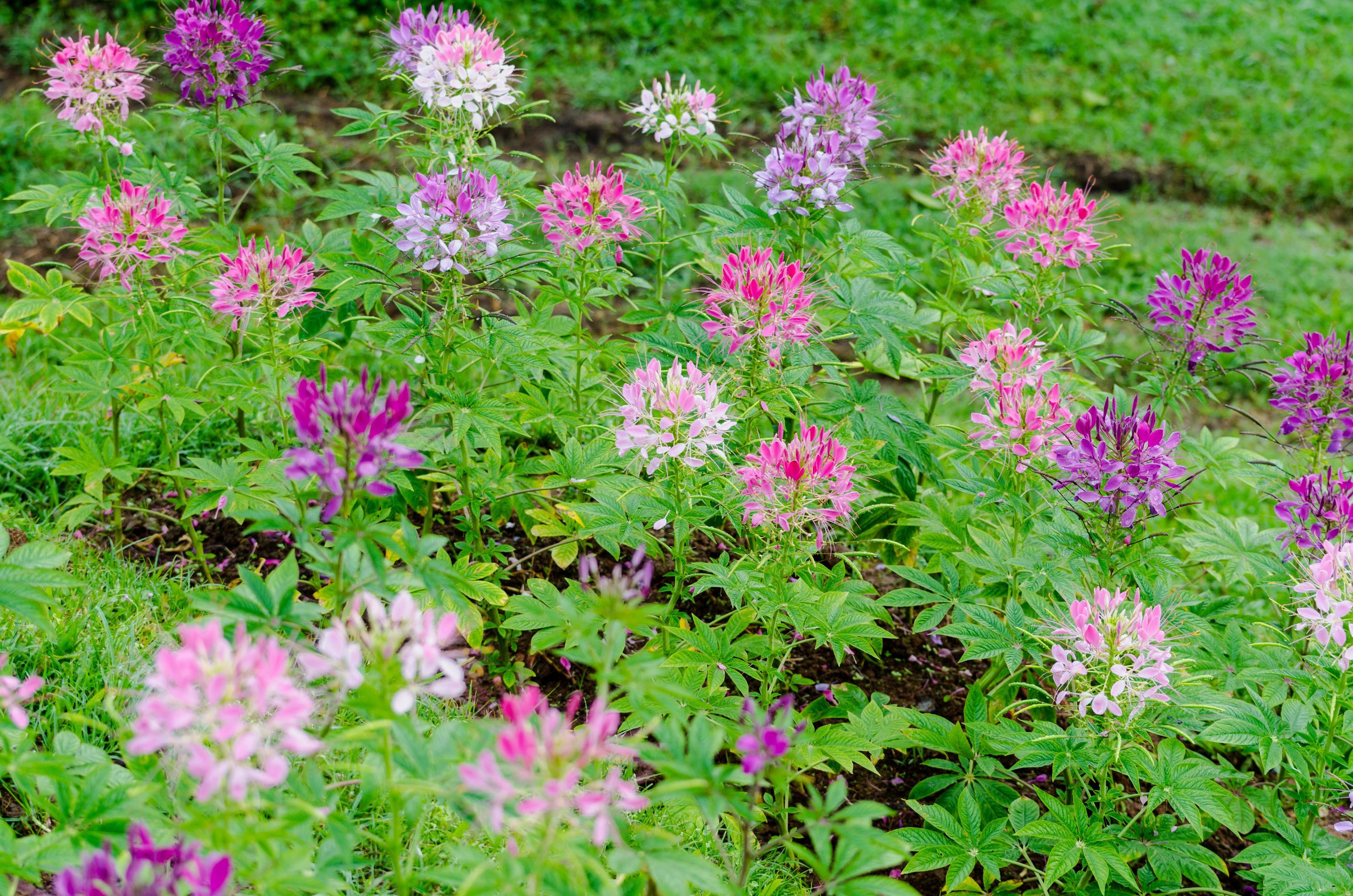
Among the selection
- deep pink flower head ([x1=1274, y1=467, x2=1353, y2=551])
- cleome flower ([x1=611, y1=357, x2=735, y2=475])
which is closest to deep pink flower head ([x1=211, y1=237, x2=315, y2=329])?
cleome flower ([x1=611, y1=357, x2=735, y2=475])

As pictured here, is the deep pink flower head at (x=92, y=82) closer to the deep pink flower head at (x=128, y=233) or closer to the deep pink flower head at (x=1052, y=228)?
the deep pink flower head at (x=128, y=233)

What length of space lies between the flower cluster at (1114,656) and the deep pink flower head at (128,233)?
2053 millimetres

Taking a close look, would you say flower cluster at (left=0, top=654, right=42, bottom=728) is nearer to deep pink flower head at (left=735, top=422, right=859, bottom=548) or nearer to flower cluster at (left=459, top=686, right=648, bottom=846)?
flower cluster at (left=459, top=686, right=648, bottom=846)

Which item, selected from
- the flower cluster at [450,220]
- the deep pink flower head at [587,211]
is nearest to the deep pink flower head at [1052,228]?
the deep pink flower head at [587,211]

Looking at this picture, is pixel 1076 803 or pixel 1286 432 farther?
pixel 1286 432

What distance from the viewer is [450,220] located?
2.18 meters

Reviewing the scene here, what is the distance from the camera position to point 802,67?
6473 millimetres

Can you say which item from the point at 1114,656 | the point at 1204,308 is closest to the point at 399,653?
the point at 1114,656

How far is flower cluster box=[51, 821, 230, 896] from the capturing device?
3.82ft

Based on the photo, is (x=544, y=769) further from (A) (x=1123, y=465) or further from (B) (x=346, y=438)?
(A) (x=1123, y=465)

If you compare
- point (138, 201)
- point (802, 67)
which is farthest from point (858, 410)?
point (802, 67)

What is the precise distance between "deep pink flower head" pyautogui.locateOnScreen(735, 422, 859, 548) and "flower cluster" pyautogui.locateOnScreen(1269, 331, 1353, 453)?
1.18 metres

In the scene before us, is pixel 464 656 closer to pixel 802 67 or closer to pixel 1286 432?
pixel 1286 432

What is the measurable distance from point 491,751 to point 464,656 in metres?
0.13
